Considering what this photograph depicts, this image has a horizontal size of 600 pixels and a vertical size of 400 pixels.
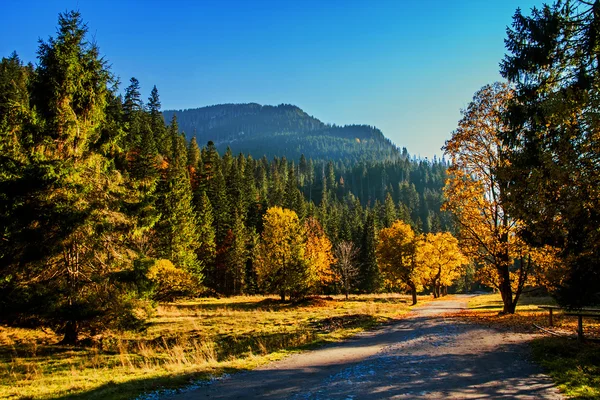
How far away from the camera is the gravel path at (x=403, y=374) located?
25.0 feet

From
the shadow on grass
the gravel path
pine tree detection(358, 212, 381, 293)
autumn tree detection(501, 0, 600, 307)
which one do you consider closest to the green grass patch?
the gravel path

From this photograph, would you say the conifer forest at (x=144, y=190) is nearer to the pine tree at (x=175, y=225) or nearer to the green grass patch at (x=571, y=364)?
the green grass patch at (x=571, y=364)

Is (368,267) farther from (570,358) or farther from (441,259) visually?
(570,358)

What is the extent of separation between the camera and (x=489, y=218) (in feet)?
69.6

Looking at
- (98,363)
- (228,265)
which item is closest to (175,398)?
(98,363)

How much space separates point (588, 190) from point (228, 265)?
51.6 metres

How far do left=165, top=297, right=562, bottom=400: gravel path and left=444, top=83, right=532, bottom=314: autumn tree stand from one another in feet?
26.3

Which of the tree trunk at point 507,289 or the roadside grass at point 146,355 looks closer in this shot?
the roadside grass at point 146,355

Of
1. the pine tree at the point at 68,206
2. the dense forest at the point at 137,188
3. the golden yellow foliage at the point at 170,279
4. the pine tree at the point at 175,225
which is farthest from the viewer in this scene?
the pine tree at the point at 175,225

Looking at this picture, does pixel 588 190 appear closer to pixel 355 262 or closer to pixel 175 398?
pixel 175 398

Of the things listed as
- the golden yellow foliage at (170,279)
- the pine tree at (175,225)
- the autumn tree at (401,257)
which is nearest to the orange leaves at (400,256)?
the autumn tree at (401,257)

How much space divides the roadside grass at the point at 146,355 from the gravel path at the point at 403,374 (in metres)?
1.37

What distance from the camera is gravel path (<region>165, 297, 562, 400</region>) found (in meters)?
7.61

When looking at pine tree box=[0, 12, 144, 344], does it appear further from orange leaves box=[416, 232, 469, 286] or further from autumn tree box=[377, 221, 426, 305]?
orange leaves box=[416, 232, 469, 286]
